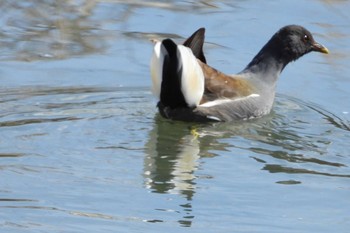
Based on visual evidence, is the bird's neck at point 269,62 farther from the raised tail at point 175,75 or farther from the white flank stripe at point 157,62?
the white flank stripe at point 157,62

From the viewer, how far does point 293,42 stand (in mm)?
9555

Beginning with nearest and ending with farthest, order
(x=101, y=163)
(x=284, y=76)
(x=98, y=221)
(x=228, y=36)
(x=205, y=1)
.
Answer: (x=98, y=221), (x=101, y=163), (x=284, y=76), (x=228, y=36), (x=205, y=1)

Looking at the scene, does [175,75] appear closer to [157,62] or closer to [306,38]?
[157,62]

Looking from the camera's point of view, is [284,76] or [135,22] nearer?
[284,76]

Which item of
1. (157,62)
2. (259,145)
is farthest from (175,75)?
(259,145)

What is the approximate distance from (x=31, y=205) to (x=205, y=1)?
18.7ft

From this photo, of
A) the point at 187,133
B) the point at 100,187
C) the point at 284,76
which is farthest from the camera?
the point at 284,76

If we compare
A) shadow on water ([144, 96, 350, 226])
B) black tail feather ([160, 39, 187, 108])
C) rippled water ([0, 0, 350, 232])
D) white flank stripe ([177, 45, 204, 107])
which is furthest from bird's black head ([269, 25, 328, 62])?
black tail feather ([160, 39, 187, 108])

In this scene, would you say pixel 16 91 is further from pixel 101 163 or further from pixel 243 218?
pixel 243 218

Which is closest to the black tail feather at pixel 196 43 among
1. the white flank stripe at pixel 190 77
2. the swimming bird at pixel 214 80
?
the swimming bird at pixel 214 80

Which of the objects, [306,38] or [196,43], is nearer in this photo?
[196,43]

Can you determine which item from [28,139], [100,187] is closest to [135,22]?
[28,139]

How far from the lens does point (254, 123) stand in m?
8.90

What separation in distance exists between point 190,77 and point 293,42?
151 cm
